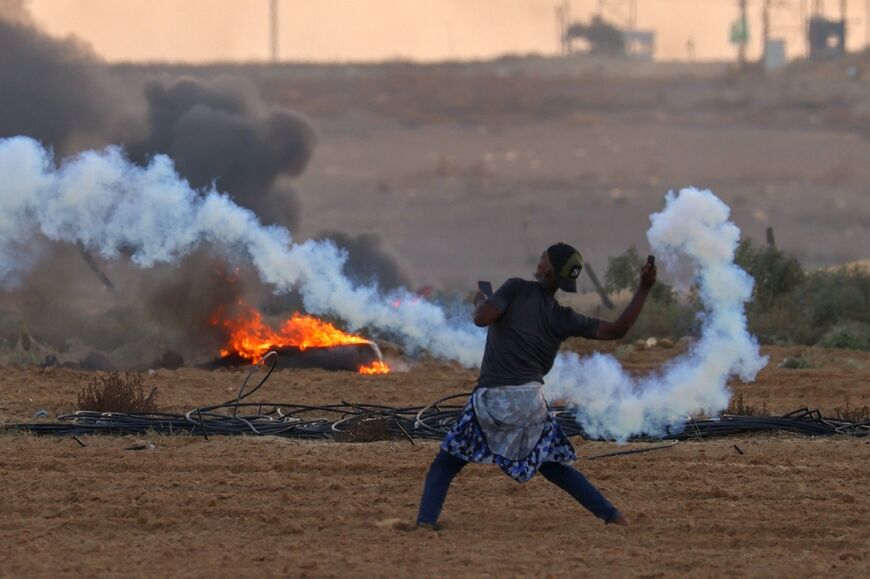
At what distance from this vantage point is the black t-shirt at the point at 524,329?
31.7 ft

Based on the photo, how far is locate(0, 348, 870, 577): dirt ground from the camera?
9.33m

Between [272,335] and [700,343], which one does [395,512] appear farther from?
[272,335]

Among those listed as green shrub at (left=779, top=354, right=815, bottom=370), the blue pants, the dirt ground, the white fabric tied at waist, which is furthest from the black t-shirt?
green shrub at (left=779, top=354, right=815, bottom=370)

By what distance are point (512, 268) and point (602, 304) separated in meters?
13.0

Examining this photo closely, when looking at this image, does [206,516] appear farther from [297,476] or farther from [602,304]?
[602,304]

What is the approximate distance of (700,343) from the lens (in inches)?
508

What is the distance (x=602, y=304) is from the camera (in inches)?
1093

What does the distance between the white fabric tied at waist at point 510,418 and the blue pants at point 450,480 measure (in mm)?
248

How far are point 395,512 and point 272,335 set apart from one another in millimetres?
11299

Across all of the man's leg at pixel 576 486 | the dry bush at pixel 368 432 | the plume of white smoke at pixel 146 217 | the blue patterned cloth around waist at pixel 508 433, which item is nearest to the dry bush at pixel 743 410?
the dry bush at pixel 368 432

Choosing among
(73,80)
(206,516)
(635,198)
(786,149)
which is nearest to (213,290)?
(73,80)

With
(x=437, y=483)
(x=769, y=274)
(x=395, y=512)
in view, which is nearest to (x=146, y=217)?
(x=395, y=512)

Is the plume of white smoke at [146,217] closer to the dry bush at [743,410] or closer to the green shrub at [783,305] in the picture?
the dry bush at [743,410]

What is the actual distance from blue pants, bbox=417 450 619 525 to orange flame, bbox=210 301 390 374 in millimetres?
10216
